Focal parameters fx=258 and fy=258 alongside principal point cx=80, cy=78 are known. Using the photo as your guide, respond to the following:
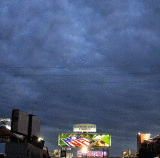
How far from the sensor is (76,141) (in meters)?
68.5

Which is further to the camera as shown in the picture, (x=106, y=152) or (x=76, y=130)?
(x=76, y=130)

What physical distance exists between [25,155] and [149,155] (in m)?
13.3

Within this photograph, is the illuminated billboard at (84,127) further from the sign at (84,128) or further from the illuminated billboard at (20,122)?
the illuminated billboard at (20,122)

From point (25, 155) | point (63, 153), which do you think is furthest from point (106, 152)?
point (25, 155)

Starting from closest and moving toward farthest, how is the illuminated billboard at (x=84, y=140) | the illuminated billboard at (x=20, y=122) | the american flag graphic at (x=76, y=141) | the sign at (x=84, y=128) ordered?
the illuminated billboard at (x=20, y=122)
the illuminated billboard at (x=84, y=140)
the american flag graphic at (x=76, y=141)
the sign at (x=84, y=128)

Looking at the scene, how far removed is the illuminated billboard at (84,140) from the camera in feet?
221

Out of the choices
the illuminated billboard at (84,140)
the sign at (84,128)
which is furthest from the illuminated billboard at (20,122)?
the sign at (84,128)

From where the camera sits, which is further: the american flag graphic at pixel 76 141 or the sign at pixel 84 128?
the sign at pixel 84 128

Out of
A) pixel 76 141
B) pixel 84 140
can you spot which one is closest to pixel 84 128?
pixel 84 140

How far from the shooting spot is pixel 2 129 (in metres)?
28.2

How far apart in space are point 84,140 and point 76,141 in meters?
2.14

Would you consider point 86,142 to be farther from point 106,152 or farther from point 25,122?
point 25,122

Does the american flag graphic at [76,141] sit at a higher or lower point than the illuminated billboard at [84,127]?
lower

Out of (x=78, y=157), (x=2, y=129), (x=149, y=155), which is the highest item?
(x=2, y=129)
